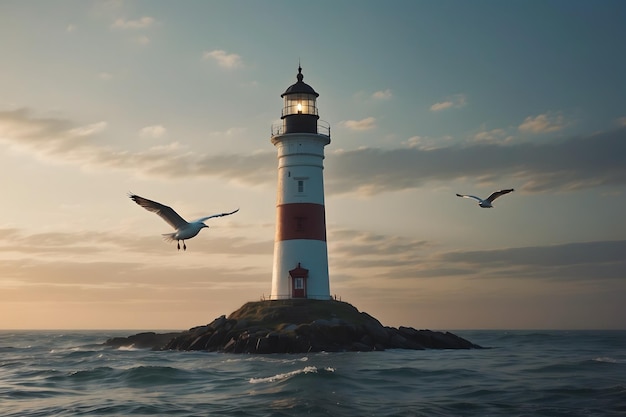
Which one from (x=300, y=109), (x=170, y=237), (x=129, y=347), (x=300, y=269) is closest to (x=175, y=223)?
(x=170, y=237)

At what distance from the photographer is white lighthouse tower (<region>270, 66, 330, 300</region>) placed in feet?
169

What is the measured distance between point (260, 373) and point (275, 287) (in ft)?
53.7

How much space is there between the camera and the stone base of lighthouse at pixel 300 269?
168 ft

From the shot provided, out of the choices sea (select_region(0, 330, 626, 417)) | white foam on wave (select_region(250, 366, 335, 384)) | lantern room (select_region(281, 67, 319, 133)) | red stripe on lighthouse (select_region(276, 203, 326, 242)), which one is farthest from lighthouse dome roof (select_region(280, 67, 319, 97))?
white foam on wave (select_region(250, 366, 335, 384))

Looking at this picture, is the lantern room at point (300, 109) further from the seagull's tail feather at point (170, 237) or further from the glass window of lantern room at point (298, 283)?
the seagull's tail feather at point (170, 237)

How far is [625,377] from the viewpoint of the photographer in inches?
1435

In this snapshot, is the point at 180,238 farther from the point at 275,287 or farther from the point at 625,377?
the point at 275,287

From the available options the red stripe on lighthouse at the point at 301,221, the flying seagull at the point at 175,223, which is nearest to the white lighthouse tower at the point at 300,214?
the red stripe on lighthouse at the point at 301,221

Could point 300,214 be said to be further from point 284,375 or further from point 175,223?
point 175,223

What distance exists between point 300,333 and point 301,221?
8078mm

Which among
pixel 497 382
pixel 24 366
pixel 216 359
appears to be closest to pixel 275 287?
pixel 216 359

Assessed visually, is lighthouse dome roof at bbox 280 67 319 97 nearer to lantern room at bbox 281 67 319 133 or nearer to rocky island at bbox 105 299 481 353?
lantern room at bbox 281 67 319 133

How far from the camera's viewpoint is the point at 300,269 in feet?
168

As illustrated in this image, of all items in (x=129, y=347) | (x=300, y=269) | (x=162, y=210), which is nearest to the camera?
(x=162, y=210)
